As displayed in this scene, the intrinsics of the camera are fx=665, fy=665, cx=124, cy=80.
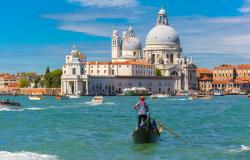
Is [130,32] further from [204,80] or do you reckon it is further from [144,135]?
[144,135]

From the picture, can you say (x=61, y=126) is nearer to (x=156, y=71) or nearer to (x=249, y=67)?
(x=156, y=71)

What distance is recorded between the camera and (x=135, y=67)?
102750mm

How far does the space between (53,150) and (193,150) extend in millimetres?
3273

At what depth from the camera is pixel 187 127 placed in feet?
76.2

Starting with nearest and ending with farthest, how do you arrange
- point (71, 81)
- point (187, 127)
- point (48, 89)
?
point (187, 127) → point (71, 81) → point (48, 89)

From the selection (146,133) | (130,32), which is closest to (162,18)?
(130,32)

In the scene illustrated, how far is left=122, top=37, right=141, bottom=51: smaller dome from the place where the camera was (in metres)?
113

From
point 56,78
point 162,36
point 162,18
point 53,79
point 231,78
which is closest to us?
point 56,78

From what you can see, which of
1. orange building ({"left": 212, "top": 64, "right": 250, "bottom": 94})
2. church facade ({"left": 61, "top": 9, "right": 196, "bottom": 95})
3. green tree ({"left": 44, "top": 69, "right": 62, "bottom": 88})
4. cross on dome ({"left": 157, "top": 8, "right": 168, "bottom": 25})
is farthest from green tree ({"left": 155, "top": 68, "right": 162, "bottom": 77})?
green tree ({"left": 44, "top": 69, "right": 62, "bottom": 88})

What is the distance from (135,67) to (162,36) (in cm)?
1056

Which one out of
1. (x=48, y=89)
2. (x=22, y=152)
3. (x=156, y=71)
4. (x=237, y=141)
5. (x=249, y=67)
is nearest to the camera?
(x=22, y=152)

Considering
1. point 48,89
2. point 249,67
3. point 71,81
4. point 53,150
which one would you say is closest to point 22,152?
point 53,150

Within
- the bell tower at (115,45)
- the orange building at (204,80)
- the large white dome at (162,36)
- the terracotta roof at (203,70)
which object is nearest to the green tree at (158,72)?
the large white dome at (162,36)

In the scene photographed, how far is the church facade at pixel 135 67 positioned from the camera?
93750 mm
